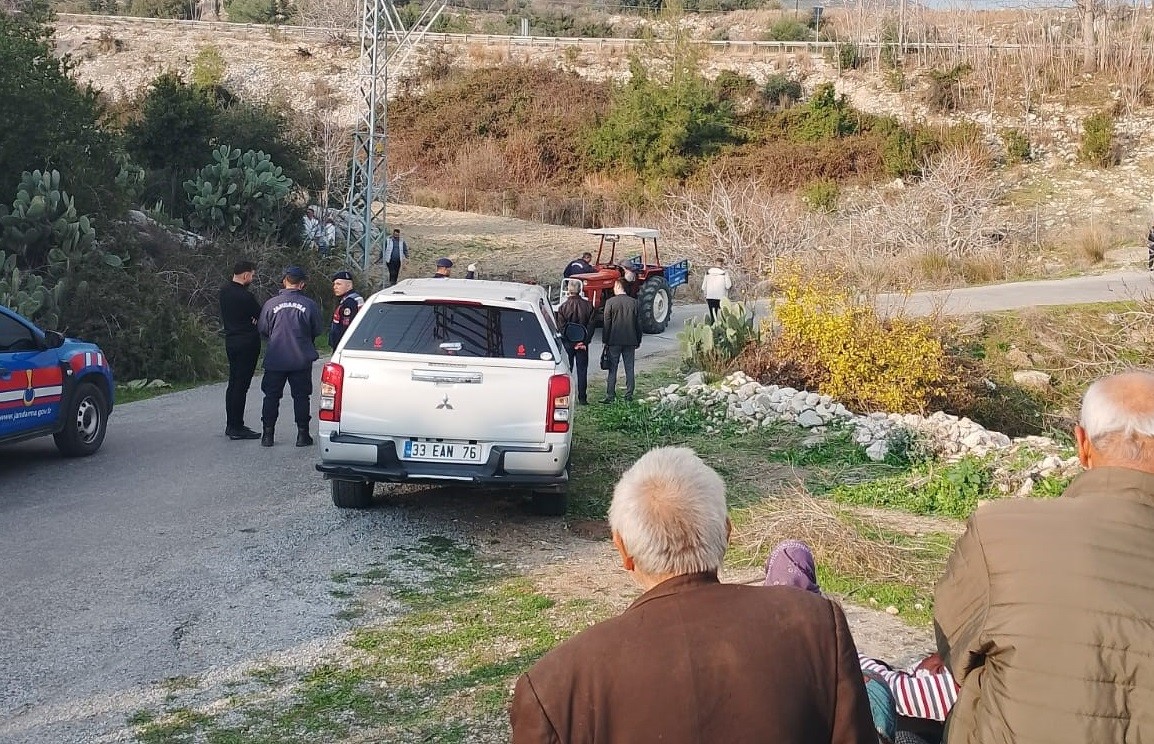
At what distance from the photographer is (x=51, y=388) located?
10188mm

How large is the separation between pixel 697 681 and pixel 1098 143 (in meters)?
51.1

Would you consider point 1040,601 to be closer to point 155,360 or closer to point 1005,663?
point 1005,663

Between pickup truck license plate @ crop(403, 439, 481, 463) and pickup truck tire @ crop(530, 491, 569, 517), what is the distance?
102 cm

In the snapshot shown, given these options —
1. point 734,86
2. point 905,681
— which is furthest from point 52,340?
point 734,86

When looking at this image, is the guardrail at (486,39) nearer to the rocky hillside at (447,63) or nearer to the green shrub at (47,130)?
the rocky hillside at (447,63)

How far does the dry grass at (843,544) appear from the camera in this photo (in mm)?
7262

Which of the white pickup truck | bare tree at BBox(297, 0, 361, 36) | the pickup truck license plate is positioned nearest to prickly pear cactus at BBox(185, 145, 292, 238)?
the white pickup truck

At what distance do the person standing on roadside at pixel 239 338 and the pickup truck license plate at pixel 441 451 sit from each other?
4152mm

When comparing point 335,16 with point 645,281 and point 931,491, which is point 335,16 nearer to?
point 645,281

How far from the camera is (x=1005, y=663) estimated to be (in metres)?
2.78

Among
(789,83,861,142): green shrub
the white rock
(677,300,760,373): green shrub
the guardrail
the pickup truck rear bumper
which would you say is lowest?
the white rock

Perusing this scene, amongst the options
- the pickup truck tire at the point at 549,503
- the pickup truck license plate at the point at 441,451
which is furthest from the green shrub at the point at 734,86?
the pickup truck license plate at the point at 441,451

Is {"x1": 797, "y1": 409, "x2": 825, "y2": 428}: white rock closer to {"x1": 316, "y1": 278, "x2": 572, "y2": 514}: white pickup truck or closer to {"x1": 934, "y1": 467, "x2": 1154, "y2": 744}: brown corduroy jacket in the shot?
{"x1": 316, "y1": 278, "x2": 572, "y2": 514}: white pickup truck

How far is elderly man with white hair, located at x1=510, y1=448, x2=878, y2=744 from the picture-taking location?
2.44 meters
